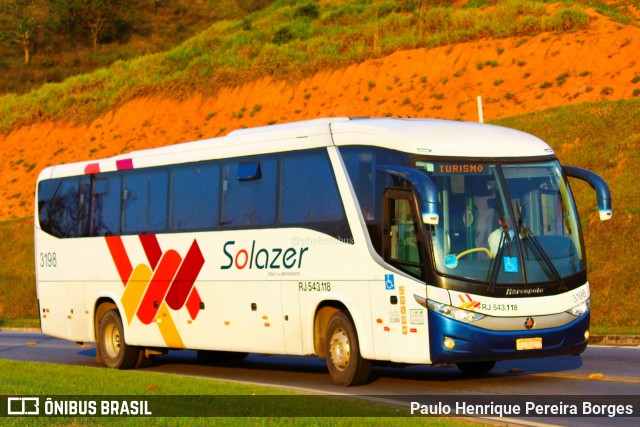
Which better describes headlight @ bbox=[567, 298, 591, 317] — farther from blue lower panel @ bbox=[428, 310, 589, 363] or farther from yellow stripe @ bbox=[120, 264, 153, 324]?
yellow stripe @ bbox=[120, 264, 153, 324]

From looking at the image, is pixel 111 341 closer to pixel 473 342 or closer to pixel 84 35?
pixel 473 342

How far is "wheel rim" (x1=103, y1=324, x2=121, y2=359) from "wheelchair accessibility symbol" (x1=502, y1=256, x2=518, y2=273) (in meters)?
9.38

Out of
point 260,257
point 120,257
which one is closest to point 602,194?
point 260,257

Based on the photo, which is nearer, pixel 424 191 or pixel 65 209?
pixel 424 191

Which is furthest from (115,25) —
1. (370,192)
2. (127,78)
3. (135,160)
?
(370,192)

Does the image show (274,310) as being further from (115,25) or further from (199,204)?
(115,25)

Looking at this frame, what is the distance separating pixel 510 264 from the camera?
47.8 ft

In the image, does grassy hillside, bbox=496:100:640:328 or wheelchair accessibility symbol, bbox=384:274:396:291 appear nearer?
wheelchair accessibility symbol, bbox=384:274:396:291

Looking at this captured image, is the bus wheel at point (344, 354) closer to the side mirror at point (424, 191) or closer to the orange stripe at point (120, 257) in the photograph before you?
the side mirror at point (424, 191)

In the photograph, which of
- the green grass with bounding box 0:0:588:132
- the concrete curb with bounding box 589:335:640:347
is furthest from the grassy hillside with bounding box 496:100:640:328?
the green grass with bounding box 0:0:588:132

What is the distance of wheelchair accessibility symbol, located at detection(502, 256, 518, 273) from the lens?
1454 centimetres

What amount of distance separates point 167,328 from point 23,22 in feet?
261

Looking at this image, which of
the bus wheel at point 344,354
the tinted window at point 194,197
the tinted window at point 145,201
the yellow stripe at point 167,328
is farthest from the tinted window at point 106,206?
the bus wheel at point 344,354

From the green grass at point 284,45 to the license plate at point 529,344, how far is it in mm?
38707
